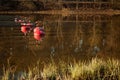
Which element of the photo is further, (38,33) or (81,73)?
(38,33)

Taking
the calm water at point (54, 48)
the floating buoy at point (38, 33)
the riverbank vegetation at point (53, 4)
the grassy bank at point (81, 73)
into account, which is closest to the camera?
the grassy bank at point (81, 73)

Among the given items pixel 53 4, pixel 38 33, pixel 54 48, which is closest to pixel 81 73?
pixel 54 48

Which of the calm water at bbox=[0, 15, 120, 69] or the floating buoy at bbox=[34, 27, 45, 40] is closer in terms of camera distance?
the calm water at bbox=[0, 15, 120, 69]

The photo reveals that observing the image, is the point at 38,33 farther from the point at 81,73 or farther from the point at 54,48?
the point at 81,73

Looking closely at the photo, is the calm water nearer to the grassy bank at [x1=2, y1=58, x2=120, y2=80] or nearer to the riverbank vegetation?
the grassy bank at [x1=2, y1=58, x2=120, y2=80]

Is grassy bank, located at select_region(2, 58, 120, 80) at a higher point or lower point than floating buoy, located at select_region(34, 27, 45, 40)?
higher

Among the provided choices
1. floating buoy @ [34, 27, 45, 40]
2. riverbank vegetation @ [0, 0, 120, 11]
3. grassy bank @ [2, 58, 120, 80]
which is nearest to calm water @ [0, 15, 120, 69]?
floating buoy @ [34, 27, 45, 40]

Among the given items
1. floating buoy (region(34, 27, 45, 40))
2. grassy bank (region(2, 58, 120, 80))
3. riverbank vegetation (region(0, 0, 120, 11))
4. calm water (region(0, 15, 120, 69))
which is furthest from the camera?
riverbank vegetation (region(0, 0, 120, 11))

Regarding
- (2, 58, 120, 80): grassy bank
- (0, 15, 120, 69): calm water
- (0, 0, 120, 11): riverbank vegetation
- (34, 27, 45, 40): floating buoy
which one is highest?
(2, 58, 120, 80): grassy bank

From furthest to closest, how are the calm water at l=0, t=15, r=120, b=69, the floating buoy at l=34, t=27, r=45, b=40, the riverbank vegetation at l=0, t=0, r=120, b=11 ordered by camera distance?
the riverbank vegetation at l=0, t=0, r=120, b=11 → the floating buoy at l=34, t=27, r=45, b=40 → the calm water at l=0, t=15, r=120, b=69

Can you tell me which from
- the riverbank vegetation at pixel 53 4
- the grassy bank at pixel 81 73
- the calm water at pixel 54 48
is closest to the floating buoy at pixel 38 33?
the calm water at pixel 54 48

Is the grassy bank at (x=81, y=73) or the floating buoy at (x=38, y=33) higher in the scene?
the grassy bank at (x=81, y=73)

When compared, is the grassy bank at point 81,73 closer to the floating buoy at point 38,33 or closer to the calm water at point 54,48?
the calm water at point 54,48

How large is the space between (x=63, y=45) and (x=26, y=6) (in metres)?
41.5
